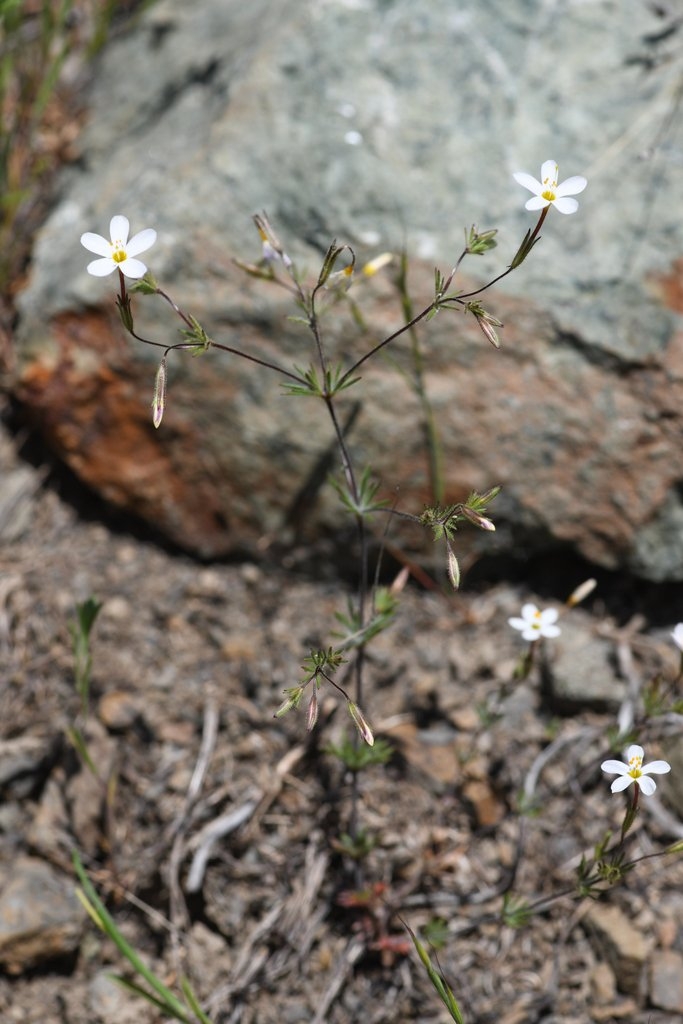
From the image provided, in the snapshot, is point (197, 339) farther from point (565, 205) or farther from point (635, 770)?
point (635, 770)

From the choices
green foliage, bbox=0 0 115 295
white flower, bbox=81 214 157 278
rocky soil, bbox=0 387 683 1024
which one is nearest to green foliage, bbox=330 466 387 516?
white flower, bbox=81 214 157 278

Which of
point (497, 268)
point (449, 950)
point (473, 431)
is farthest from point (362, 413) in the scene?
point (449, 950)

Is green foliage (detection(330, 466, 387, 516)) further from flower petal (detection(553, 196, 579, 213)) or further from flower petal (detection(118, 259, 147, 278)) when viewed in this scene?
flower petal (detection(553, 196, 579, 213))

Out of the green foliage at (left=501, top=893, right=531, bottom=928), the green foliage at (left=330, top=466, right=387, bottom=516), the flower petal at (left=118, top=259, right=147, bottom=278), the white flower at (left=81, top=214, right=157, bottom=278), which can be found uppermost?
the white flower at (left=81, top=214, right=157, bottom=278)

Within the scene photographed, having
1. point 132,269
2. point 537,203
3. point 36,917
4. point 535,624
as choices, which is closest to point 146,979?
point 36,917

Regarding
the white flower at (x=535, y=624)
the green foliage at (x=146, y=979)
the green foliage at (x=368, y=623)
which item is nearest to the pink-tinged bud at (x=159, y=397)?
the green foliage at (x=368, y=623)

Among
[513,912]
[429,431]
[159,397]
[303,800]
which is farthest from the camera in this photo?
[429,431]

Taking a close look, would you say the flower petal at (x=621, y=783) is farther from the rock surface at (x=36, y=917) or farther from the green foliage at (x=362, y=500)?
the rock surface at (x=36, y=917)
